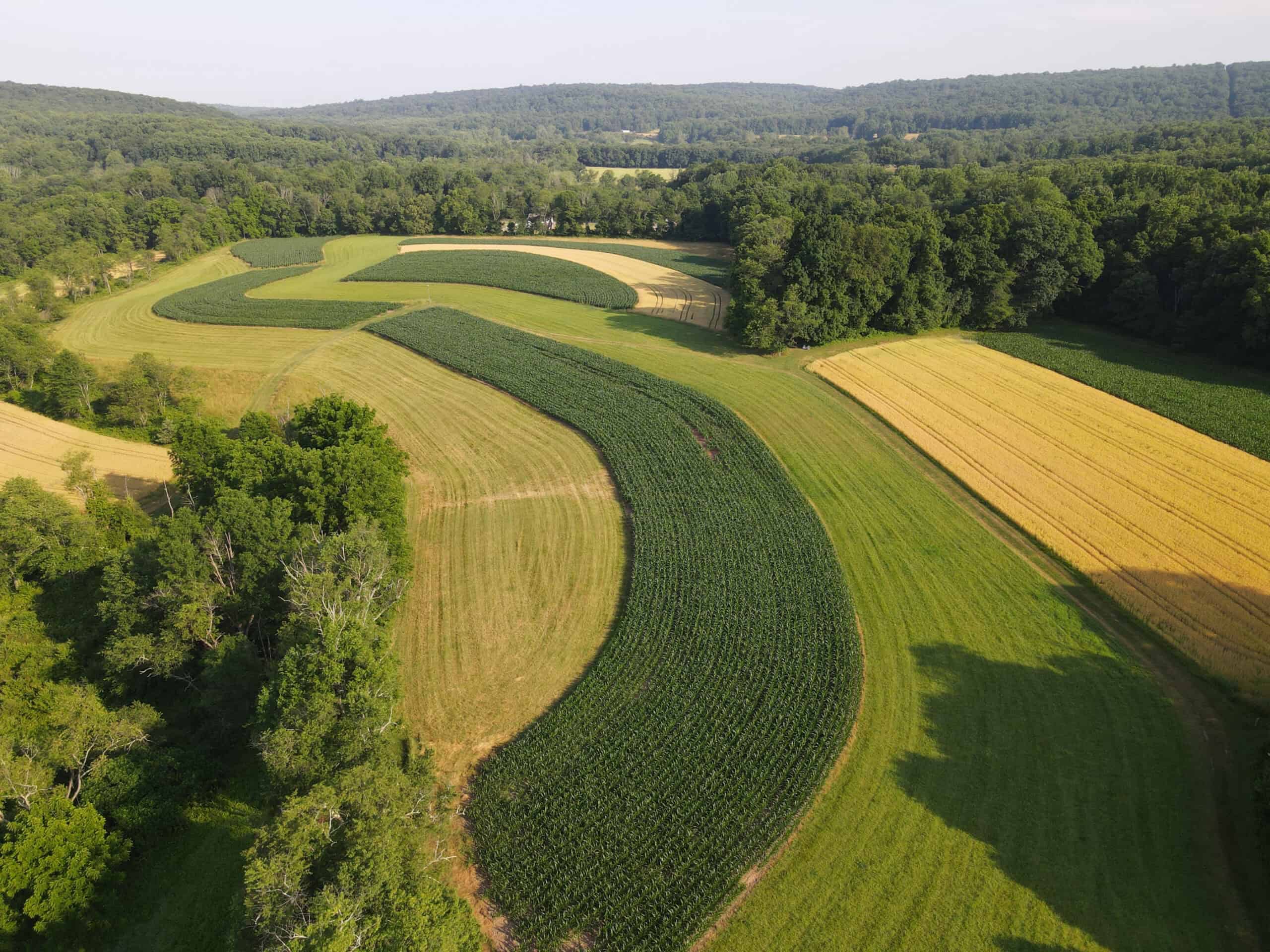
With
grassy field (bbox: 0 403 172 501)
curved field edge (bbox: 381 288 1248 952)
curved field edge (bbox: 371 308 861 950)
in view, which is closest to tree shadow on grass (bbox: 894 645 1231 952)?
curved field edge (bbox: 381 288 1248 952)

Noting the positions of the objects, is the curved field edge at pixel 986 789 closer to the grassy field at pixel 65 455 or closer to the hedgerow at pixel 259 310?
the grassy field at pixel 65 455

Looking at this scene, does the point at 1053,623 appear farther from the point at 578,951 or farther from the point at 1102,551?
the point at 578,951

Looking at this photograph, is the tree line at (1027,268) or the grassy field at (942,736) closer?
the grassy field at (942,736)

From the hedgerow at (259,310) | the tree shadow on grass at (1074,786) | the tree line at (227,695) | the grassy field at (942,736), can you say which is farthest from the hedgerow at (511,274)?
the tree shadow on grass at (1074,786)

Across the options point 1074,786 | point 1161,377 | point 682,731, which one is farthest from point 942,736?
point 1161,377

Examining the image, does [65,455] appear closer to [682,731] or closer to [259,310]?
[259,310]

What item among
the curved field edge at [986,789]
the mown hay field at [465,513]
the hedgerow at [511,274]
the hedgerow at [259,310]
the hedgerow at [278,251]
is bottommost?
the curved field edge at [986,789]

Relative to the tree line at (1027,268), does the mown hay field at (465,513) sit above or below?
below

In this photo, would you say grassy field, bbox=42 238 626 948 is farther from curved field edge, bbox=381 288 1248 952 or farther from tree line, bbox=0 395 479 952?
curved field edge, bbox=381 288 1248 952
